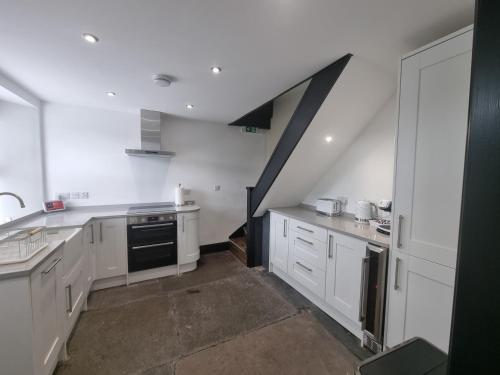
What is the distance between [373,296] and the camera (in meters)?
1.64

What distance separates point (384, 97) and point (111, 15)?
7.65 ft

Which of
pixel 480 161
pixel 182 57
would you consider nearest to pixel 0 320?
pixel 182 57

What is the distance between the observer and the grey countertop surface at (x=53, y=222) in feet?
3.65

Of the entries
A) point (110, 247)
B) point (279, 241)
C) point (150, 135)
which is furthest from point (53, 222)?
point (279, 241)

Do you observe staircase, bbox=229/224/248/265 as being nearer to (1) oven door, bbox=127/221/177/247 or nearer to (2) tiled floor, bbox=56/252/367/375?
(2) tiled floor, bbox=56/252/367/375

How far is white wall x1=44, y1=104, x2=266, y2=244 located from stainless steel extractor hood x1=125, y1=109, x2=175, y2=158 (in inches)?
8.5

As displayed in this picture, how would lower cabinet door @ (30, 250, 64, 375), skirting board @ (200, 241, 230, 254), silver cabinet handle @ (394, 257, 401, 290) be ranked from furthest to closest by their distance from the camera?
skirting board @ (200, 241, 230, 254)
silver cabinet handle @ (394, 257, 401, 290)
lower cabinet door @ (30, 250, 64, 375)

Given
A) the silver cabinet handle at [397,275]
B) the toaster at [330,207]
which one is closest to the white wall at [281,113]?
the toaster at [330,207]

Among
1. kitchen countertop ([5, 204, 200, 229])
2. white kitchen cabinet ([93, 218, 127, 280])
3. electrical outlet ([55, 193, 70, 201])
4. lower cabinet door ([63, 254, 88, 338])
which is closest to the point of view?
lower cabinet door ([63, 254, 88, 338])

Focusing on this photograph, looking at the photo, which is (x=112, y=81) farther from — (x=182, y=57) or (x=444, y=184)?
(x=444, y=184)

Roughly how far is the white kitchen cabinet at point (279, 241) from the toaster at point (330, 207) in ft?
1.47

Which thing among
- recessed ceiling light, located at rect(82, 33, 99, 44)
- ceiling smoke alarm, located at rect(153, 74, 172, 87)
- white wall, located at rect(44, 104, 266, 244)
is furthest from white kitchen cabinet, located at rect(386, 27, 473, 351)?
white wall, located at rect(44, 104, 266, 244)

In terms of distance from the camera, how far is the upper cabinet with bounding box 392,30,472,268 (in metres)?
1.17

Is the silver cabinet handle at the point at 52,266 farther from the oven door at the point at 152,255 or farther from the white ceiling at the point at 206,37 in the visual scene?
the white ceiling at the point at 206,37
